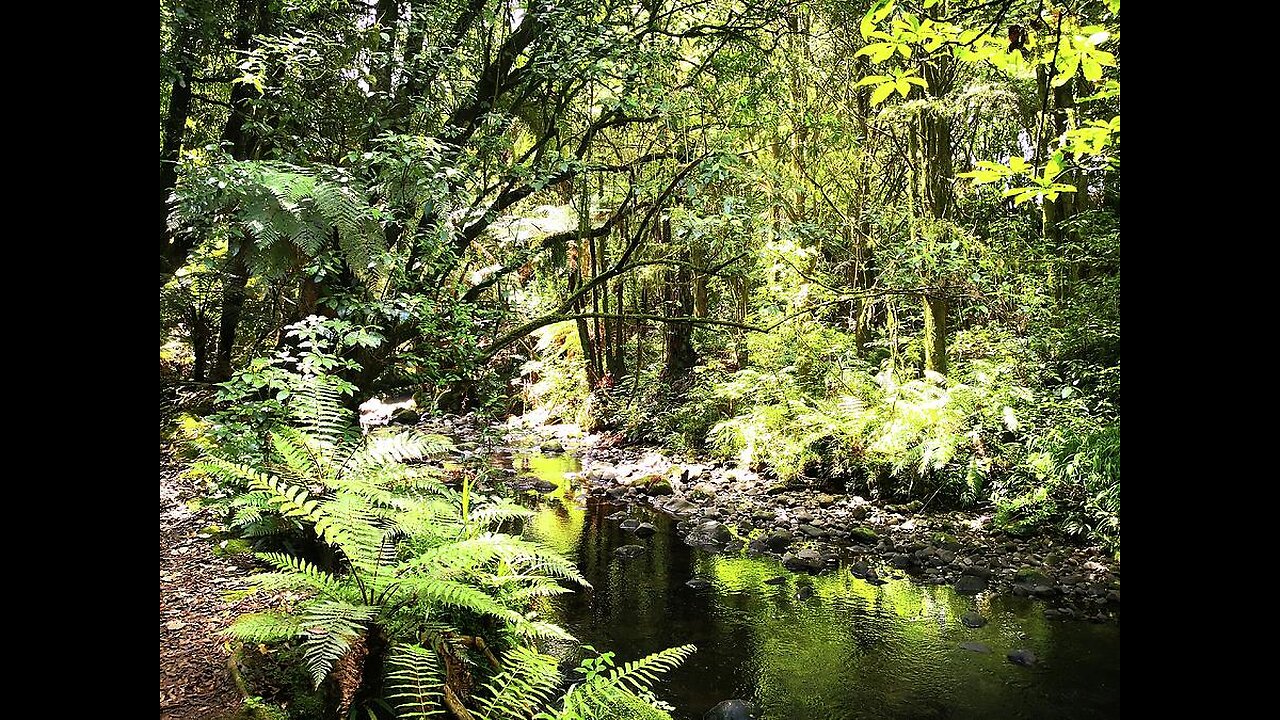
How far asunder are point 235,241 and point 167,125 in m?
1.13

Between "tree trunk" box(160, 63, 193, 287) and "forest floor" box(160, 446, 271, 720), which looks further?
"tree trunk" box(160, 63, 193, 287)

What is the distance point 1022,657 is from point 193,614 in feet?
17.4

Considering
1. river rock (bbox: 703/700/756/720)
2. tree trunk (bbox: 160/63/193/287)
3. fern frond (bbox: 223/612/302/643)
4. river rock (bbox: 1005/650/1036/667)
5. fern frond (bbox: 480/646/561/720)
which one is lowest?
river rock (bbox: 703/700/756/720)

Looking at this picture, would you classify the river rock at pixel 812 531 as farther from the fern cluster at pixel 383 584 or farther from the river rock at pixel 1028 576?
the fern cluster at pixel 383 584

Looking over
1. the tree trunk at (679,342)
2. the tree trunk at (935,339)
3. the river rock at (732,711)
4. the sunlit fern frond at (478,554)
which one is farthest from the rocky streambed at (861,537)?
the sunlit fern frond at (478,554)

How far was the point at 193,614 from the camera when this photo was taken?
325 cm

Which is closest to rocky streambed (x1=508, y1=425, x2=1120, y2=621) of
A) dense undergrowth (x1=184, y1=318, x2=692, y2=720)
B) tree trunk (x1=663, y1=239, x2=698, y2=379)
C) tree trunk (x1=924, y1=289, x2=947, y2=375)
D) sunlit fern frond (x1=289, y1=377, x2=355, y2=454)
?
tree trunk (x1=924, y1=289, x2=947, y2=375)

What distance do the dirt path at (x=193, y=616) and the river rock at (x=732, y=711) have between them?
9.10ft

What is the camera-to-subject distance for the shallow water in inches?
194

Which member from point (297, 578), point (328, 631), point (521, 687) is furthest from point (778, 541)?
point (328, 631)

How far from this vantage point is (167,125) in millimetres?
4078

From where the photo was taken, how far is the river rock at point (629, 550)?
778 cm

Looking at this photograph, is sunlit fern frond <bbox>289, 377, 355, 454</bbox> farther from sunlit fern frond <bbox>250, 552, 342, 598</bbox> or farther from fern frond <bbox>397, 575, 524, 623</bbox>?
fern frond <bbox>397, 575, 524, 623</bbox>
